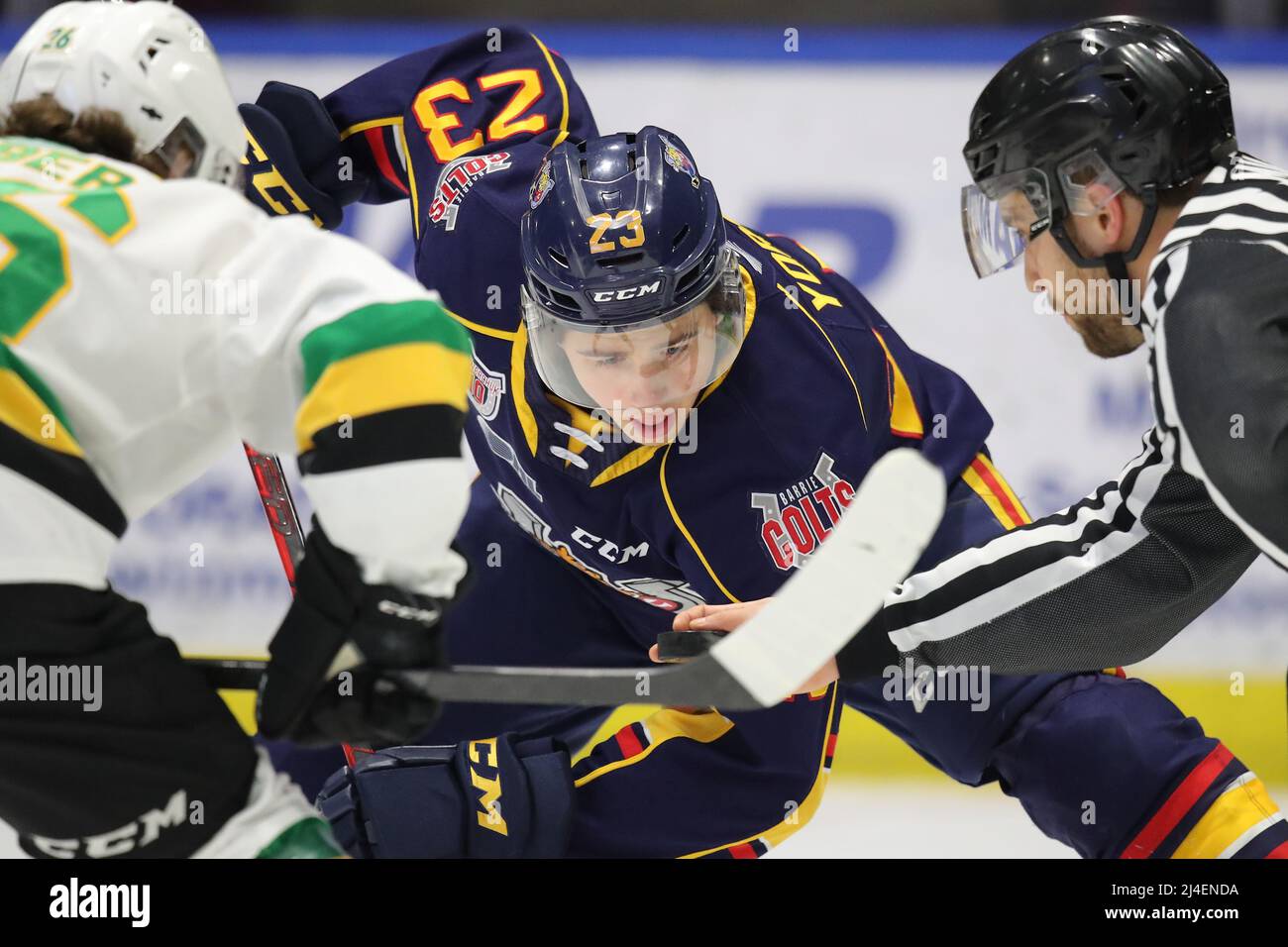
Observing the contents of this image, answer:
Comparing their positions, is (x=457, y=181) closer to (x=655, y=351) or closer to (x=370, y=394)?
(x=655, y=351)

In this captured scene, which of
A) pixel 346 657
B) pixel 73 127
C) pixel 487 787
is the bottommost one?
pixel 487 787

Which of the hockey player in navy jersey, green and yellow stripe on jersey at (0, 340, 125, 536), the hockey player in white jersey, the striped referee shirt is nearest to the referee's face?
the striped referee shirt

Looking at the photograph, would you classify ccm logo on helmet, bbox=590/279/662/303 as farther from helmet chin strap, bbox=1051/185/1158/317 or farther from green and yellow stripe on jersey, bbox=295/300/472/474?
green and yellow stripe on jersey, bbox=295/300/472/474

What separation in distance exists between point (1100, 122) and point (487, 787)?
1.35 metres

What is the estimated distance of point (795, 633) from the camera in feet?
5.52

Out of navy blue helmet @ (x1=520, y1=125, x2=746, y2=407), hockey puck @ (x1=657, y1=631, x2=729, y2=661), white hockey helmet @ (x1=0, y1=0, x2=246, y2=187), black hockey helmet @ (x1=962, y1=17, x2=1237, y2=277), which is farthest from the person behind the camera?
navy blue helmet @ (x1=520, y1=125, x2=746, y2=407)

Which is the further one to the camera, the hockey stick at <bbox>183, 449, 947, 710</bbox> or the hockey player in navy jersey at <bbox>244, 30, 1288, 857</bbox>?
the hockey player in navy jersey at <bbox>244, 30, 1288, 857</bbox>

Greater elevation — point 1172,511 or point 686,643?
point 1172,511

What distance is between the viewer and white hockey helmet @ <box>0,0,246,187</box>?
176 centimetres

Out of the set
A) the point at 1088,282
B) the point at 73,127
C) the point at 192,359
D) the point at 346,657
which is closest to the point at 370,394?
the point at 192,359

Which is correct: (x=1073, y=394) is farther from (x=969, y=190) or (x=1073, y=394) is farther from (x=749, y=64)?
(x=969, y=190)

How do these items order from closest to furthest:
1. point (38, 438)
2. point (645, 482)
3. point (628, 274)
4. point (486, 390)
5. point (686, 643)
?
point (38, 438) → point (686, 643) → point (628, 274) → point (645, 482) → point (486, 390)

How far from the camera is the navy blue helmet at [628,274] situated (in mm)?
2252

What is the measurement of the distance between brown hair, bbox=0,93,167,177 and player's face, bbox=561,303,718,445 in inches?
30.3
